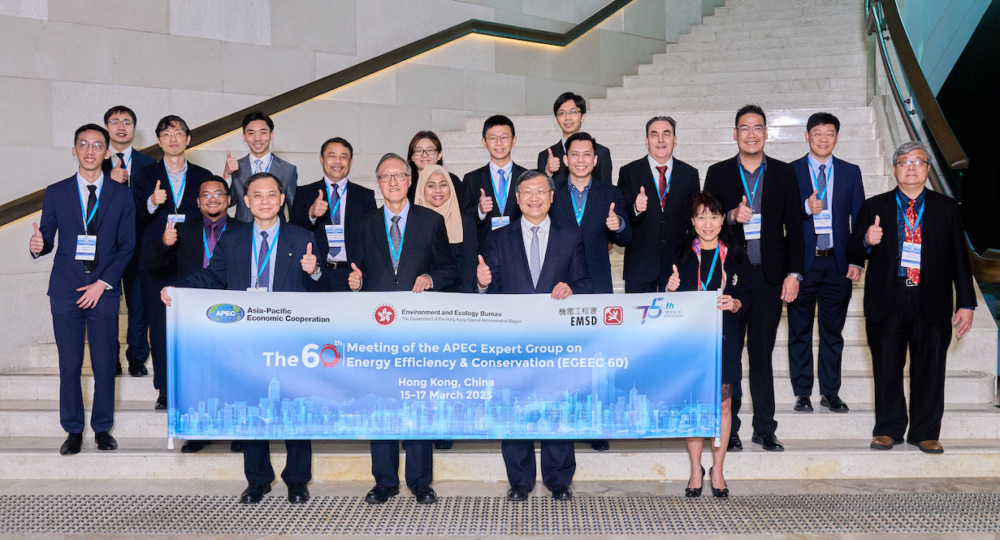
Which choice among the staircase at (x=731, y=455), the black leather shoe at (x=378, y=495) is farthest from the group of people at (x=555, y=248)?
the staircase at (x=731, y=455)

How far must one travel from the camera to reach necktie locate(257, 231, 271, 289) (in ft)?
14.0

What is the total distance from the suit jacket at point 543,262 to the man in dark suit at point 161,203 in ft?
6.25

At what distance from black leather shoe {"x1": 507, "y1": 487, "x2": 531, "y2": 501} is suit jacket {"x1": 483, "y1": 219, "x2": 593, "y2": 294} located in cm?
99

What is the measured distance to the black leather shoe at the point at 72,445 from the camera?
4.68 meters

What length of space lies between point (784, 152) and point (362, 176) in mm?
3706

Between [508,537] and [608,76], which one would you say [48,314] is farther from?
[608,76]

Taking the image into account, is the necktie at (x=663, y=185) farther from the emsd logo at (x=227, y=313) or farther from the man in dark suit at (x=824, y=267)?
the emsd logo at (x=227, y=313)

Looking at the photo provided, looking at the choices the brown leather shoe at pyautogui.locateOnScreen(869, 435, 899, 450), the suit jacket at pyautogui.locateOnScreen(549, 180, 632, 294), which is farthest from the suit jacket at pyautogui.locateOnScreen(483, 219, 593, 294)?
the brown leather shoe at pyautogui.locateOnScreen(869, 435, 899, 450)

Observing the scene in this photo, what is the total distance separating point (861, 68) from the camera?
873cm

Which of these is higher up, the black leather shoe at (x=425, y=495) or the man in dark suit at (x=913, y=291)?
the man in dark suit at (x=913, y=291)

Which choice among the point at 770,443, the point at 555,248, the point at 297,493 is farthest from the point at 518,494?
the point at 770,443

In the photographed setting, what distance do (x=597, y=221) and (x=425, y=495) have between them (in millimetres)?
1691

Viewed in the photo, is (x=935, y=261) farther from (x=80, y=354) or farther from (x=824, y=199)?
(x=80, y=354)

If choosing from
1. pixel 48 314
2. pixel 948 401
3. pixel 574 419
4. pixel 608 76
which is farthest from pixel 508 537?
pixel 608 76
